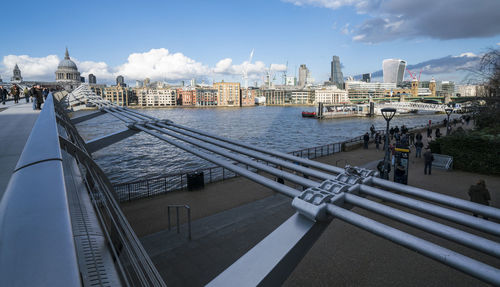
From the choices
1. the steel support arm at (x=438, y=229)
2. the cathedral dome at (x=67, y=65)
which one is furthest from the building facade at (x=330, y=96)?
the steel support arm at (x=438, y=229)

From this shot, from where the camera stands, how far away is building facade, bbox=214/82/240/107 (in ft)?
513

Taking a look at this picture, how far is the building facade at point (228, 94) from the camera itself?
15650 cm

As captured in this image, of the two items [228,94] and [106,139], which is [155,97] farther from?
[106,139]

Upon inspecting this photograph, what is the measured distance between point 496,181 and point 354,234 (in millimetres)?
8154

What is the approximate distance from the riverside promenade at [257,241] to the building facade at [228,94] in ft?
490

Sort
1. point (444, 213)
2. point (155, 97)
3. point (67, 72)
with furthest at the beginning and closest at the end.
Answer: point (155, 97), point (67, 72), point (444, 213)

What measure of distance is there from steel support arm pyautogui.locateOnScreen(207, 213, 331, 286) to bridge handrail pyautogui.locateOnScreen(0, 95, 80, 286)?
32.7 inches

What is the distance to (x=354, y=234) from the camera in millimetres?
6711

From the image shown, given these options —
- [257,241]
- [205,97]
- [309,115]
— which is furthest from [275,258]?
[205,97]

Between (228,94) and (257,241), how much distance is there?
507 ft

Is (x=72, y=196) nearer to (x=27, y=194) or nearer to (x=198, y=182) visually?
(x=27, y=194)

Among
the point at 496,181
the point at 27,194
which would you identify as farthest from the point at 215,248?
the point at 496,181

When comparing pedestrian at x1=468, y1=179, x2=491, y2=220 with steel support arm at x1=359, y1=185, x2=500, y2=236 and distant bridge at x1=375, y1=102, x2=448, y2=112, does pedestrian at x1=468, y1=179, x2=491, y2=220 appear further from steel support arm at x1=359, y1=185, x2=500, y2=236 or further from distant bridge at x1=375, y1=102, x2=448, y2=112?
distant bridge at x1=375, y1=102, x2=448, y2=112

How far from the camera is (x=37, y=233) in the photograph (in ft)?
2.68
